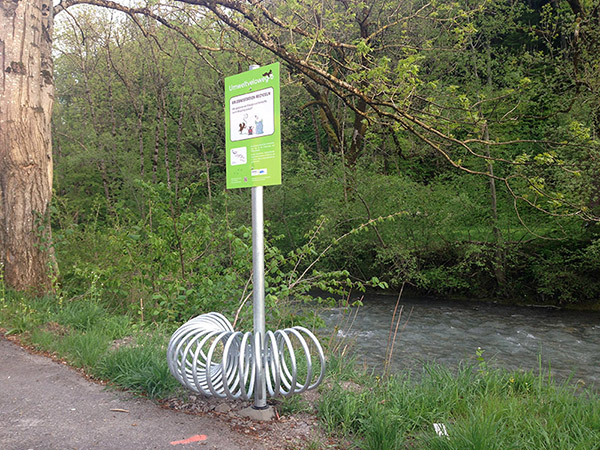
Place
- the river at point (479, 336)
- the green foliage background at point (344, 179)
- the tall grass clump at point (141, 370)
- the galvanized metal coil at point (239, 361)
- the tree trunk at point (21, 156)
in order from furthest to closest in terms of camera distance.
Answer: the river at point (479, 336) < the tree trunk at point (21, 156) < the green foliage background at point (344, 179) < the tall grass clump at point (141, 370) < the galvanized metal coil at point (239, 361)

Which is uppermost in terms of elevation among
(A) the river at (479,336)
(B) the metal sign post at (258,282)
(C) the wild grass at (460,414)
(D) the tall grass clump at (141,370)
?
(B) the metal sign post at (258,282)

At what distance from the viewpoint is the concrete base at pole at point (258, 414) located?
12.3ft

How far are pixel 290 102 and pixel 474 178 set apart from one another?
753 centimetres

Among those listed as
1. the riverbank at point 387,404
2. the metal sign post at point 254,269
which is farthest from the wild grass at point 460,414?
the metal sign post at point 254,269

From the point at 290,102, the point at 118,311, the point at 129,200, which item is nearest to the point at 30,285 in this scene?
the point at 118,311

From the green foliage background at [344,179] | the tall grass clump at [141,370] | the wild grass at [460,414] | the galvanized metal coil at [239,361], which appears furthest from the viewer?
the green foliage background at [344,179]

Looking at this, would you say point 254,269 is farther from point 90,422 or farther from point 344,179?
point 344,179

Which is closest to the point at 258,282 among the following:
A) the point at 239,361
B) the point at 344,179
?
the point at 239,361

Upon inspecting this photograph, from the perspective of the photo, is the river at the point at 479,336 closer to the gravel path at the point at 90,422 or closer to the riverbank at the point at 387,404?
the riverbank at the point at 387,404

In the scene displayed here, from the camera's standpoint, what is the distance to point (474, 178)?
642 inches

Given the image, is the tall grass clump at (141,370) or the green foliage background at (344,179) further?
the green foliage background at (344,179)

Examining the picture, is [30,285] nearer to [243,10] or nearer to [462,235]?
[243,10]

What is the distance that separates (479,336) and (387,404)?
8.21 metres

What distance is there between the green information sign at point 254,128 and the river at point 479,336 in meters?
4.40
